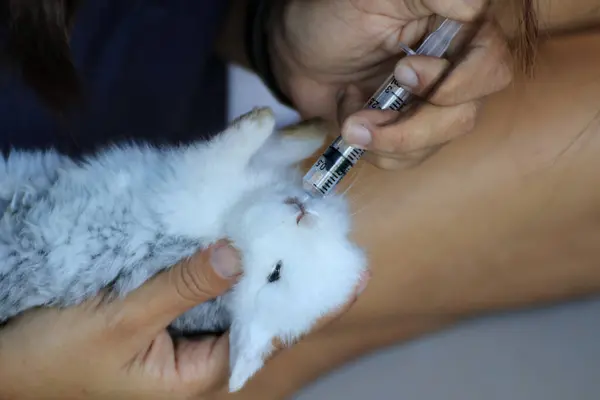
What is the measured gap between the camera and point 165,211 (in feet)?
1.85

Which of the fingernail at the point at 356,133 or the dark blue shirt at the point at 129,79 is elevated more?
the fingernail at the point at 356,133

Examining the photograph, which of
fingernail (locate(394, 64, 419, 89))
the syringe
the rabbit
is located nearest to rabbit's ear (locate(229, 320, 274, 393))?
the rabbit

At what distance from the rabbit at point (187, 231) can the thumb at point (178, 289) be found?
11mm

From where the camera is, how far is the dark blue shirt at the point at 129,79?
2.29 ft

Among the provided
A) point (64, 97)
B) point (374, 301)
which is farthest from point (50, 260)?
point (374, 301)

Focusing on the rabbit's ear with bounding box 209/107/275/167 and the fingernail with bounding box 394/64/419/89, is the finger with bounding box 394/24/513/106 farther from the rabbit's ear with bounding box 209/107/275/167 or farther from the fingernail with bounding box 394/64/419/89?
the rabbit's ear with bounding box 209/107/275/167

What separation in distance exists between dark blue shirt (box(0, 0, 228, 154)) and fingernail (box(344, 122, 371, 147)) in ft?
0.83

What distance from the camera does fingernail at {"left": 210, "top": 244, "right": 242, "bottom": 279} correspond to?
1.76 feet

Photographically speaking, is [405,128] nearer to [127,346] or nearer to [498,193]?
[498,193]

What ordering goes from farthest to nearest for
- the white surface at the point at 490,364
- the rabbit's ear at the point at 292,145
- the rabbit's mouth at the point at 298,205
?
the white surface at the point at 490,364
the rabbit's ear at the point at 292,145
the rabbit's mouth at the point at 298,205

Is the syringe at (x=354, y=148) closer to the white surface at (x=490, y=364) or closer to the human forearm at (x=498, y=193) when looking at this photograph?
the human forearm at (x=498, y=193)

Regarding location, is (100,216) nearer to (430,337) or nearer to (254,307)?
(254,307)

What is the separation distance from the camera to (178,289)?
0.55 m

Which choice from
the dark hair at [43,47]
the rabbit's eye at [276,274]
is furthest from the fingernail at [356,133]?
the dark hair at [43,47]
